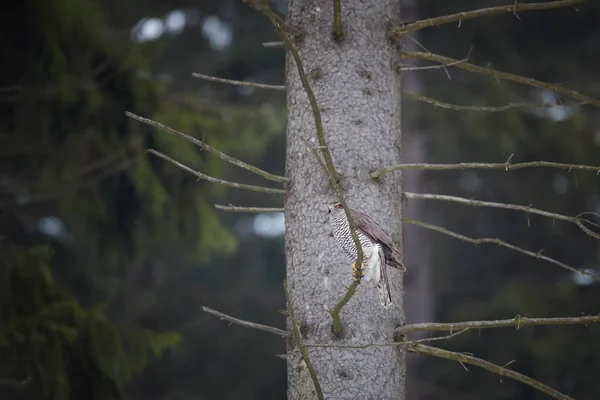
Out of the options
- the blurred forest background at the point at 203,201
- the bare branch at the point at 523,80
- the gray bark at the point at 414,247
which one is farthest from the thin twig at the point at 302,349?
the gray bark at the point at 414,247

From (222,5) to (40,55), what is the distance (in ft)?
29.7

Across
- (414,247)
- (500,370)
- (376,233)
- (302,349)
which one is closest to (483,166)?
(376,233)

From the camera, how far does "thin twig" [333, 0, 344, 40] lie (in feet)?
12.7

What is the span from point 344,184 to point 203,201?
15.5ft

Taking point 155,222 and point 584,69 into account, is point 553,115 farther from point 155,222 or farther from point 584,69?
point 155,222

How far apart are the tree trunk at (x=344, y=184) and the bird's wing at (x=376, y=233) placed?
53mm

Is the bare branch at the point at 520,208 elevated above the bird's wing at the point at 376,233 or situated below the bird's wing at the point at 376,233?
above

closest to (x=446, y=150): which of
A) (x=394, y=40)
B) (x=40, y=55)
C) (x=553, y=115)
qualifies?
(x=553, y=115)

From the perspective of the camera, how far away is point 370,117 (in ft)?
13.3

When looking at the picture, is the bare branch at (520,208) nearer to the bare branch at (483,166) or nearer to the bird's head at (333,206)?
the bare branch at (483,166)

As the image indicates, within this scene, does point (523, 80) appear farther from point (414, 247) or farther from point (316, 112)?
point (414, 247)

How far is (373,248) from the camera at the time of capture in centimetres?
395

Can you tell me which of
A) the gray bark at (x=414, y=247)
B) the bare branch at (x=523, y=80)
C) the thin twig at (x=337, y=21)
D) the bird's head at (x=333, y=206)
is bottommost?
the gray bark at (x=414, y=247)

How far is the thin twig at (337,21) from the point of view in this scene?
386 centimetres
